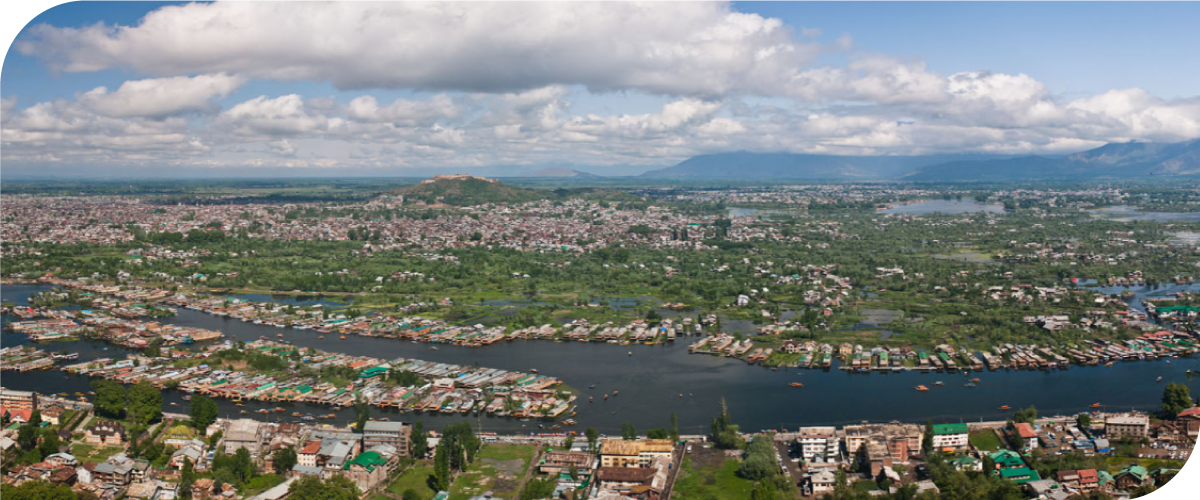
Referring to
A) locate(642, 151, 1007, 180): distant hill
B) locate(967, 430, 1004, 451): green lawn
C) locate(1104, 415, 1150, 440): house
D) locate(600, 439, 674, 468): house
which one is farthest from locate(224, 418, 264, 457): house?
locate(642, 151, 1007, 180): distant hill

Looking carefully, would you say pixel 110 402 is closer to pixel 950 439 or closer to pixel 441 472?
pixel 441 472

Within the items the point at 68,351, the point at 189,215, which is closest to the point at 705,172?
the point at 189,215

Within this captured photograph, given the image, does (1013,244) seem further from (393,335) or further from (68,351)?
(68,351)

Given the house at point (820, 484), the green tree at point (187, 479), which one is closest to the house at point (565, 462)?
the house at point (820, 484)

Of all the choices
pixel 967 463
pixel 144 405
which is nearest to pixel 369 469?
pixel 144 405

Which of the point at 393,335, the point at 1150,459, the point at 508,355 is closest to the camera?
the point at 1150,459

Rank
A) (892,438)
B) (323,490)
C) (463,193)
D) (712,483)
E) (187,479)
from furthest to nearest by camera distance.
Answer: (463,193)
(892,438)
(712,483)
(187,479)
(323,490)

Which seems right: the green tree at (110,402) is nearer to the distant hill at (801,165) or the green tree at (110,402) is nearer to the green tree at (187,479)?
the green tree at (187,479)
